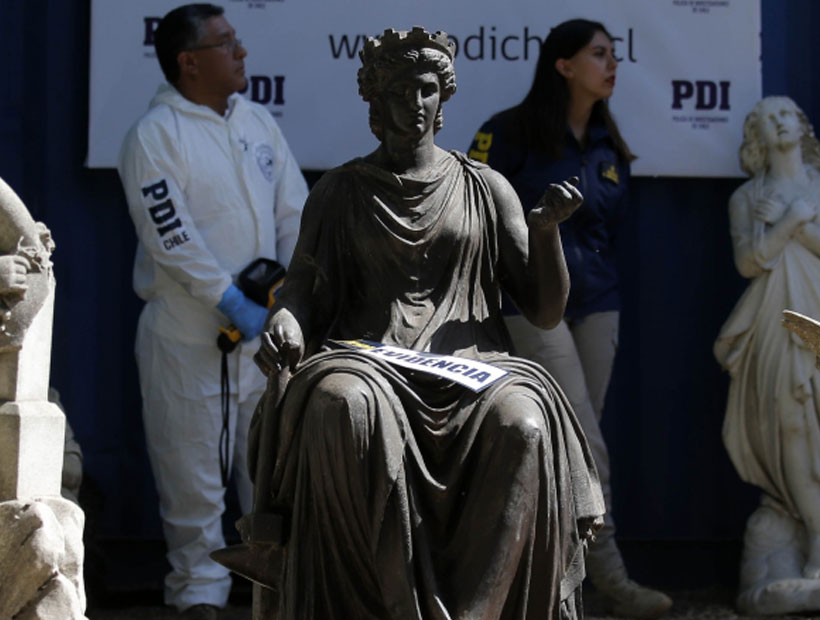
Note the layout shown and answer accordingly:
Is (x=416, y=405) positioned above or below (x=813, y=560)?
above

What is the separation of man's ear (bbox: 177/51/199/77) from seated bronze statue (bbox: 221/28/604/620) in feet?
8.41

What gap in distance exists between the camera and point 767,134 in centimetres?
884

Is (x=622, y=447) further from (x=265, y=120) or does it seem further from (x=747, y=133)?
(x=265, y=120)

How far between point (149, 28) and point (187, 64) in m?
0.73

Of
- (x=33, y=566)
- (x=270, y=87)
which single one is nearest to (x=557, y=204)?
(x=33, y=566)

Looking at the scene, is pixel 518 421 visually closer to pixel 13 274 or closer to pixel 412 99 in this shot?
pixel 412 99

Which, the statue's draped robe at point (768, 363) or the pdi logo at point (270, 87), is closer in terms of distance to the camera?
the statue's draped robe at point (768, 363)

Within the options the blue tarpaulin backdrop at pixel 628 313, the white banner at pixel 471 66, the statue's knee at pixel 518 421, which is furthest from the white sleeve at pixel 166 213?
the statue's knee at pixel 518 421

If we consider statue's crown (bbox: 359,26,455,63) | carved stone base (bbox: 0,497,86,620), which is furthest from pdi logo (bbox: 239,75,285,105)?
statue's crown (bbox: 359,26,455,63)

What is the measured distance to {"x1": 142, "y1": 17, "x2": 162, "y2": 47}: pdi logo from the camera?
9.11 metres

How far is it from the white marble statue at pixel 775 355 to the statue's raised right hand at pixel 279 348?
3467 millimetres

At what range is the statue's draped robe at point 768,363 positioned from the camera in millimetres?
8625

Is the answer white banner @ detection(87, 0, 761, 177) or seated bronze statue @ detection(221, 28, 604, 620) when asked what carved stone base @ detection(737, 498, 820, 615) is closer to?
white banner @ detection(87, 0, 761, 177)

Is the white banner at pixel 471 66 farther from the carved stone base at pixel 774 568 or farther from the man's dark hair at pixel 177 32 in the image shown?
the carved stone base at pixel 774 568
